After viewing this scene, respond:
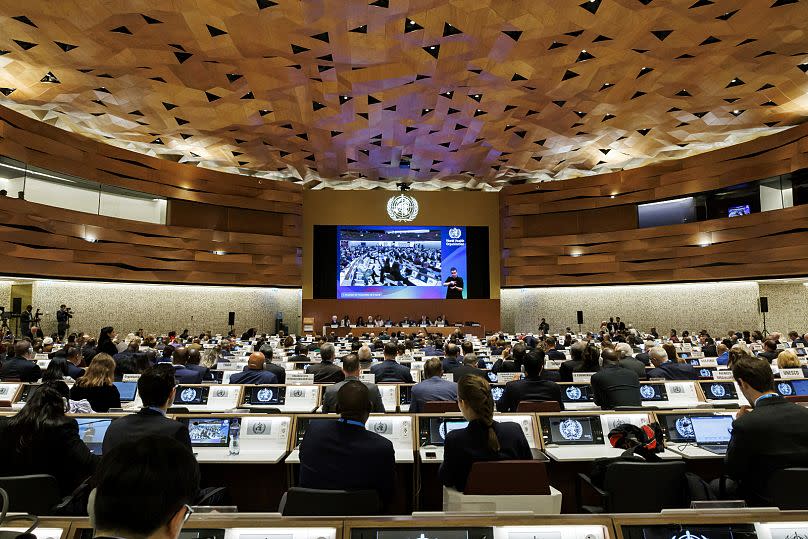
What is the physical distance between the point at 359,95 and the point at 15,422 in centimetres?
1304

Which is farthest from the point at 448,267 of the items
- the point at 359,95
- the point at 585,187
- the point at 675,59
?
the point at 675,59

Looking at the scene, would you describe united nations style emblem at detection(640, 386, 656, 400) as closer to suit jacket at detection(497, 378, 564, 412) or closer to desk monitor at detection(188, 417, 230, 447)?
suit jacket at detection(497, 378, 564, 412)

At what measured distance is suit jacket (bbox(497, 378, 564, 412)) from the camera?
4809mm

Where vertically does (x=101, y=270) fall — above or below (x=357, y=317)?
above

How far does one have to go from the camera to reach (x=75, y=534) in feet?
5.59

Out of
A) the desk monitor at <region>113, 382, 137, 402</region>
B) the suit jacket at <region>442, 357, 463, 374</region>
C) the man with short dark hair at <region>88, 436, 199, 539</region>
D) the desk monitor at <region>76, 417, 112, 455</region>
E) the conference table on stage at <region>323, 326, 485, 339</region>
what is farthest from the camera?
the conference table on stage at <region>323, 326, 485, 339</region>

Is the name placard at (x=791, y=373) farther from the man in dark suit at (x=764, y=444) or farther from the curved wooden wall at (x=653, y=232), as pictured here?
the curved wooden wall at (x=653, y=232)

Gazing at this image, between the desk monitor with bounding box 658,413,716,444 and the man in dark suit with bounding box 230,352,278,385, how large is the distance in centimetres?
422

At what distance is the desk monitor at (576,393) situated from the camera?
5793mm

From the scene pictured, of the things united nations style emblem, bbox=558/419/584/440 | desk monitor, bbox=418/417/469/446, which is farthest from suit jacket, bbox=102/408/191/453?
united nations style emblem, bbox=558/419/584/440

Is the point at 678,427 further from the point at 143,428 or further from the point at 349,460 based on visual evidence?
the point at 143,428

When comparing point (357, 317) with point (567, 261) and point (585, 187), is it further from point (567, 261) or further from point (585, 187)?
point (585, 187)

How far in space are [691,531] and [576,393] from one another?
14.0ft

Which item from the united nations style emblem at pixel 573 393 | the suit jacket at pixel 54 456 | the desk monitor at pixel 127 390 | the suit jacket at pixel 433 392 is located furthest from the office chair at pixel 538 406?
the desk monitor at pixel 127 390
